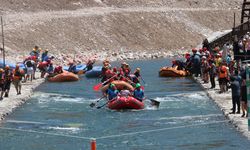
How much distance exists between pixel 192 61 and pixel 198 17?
56.4 metres

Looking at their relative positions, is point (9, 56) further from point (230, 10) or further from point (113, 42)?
point (230, 10)

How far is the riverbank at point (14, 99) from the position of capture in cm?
3427

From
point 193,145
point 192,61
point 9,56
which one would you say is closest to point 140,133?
point 193,145

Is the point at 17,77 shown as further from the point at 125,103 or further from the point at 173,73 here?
the point at 173,73

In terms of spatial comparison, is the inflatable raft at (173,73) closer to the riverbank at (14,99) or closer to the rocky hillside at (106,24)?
the riverbank at (14,99)

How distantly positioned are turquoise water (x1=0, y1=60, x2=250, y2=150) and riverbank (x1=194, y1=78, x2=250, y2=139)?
25cm

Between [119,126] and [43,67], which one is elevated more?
[43,67]

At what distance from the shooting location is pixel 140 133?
29.0m

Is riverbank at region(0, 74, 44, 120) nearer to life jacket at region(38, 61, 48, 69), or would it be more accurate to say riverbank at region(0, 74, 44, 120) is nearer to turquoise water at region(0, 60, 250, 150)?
turquoise water at region(0, 60, 250, 150)

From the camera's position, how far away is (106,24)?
93.7 metres

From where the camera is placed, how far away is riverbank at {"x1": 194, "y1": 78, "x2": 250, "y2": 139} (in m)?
28.4

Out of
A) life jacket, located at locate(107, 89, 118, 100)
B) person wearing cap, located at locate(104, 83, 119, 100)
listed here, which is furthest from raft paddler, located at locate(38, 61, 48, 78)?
life jacket, located at locate(107, 89, 118, 100)

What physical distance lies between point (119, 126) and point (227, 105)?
18.9ft

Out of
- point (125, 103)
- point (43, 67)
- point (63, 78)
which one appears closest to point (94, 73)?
point (43, 67)
